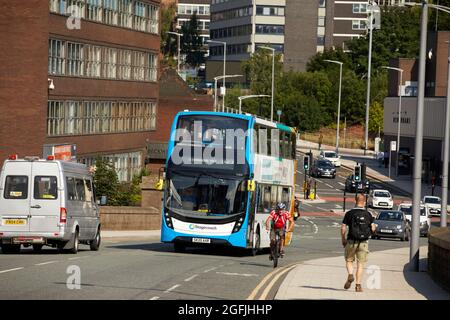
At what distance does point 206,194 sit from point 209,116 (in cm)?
226

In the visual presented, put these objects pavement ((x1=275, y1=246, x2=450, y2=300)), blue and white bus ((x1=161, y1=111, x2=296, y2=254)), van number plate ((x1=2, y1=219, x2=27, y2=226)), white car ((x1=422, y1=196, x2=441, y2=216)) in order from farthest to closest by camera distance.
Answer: white car ((x1=422, y1=196, x2=441, y2=216)), blue and white bus ((x1=161, y1=111, x2=296, y2=254)), van number plate ((x1=2, y1=219, x2=27, y2=226)), pavement ((x1=275, y1=246, x2=450, y2=300))

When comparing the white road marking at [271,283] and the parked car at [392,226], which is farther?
the parked car at [392,226]

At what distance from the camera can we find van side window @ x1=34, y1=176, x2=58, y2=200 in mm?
32938

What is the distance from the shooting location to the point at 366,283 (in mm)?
26797

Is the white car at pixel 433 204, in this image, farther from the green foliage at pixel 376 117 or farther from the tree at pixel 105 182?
the green foliage at pixel 376 117

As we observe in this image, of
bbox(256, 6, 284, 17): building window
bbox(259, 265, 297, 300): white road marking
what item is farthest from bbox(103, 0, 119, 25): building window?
bbox(256, 6, 284, 17): building window

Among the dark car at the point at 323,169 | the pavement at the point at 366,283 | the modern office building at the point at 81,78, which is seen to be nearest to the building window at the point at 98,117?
the modern office building at the point at 81,78

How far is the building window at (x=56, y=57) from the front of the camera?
62531mm

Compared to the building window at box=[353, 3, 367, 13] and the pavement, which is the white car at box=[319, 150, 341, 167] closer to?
the pavement

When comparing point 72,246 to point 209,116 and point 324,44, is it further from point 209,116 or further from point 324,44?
point 324,44

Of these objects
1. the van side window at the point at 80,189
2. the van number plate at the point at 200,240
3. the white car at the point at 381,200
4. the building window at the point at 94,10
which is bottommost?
the white car at the point at 381,200

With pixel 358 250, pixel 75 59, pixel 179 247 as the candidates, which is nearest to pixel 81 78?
pixel 75 59

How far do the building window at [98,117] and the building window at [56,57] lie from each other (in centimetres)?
168

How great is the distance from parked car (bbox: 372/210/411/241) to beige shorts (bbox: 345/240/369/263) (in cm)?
3153
